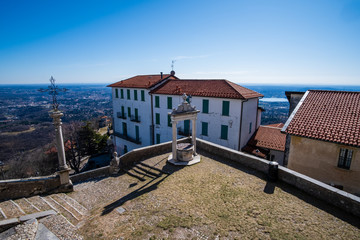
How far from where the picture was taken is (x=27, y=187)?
8.47 metres

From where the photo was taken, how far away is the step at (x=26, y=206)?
685 cm

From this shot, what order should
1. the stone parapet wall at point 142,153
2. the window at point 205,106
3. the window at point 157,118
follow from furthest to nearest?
the window at point 157,118 → the window at point 205,106 → the stone parapet wall at point 142,153

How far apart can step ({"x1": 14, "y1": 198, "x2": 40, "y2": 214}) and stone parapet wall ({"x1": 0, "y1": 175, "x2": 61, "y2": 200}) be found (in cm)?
50

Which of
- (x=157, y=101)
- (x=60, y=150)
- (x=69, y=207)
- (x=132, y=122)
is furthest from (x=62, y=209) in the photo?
(x=132, y=122)

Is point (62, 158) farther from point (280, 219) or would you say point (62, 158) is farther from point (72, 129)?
point (72, 129)

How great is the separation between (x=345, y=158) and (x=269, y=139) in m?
9.72

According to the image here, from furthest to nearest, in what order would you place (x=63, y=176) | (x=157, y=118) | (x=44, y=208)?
1. (x=157, y=118)
2. (x=63, y=176)
3. (x=44, y=208)

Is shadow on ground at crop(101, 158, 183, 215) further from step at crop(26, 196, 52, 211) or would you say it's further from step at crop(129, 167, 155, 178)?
step at crop(26, 196, 52, 211)

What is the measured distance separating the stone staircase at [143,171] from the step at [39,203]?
4508mm

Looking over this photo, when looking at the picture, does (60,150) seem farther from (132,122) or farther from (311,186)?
(132,122)

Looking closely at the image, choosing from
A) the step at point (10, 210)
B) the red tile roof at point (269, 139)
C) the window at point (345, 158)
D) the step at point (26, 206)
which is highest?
the window at point (345, 158)

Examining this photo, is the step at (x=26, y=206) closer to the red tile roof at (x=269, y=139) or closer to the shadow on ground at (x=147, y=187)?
the shadow on ground at (x=147, y=187)

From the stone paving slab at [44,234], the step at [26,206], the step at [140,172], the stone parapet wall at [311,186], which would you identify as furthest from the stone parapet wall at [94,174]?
the stone parapet wall at [311,186]

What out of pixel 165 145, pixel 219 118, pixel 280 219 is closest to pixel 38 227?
pixel 280 219
